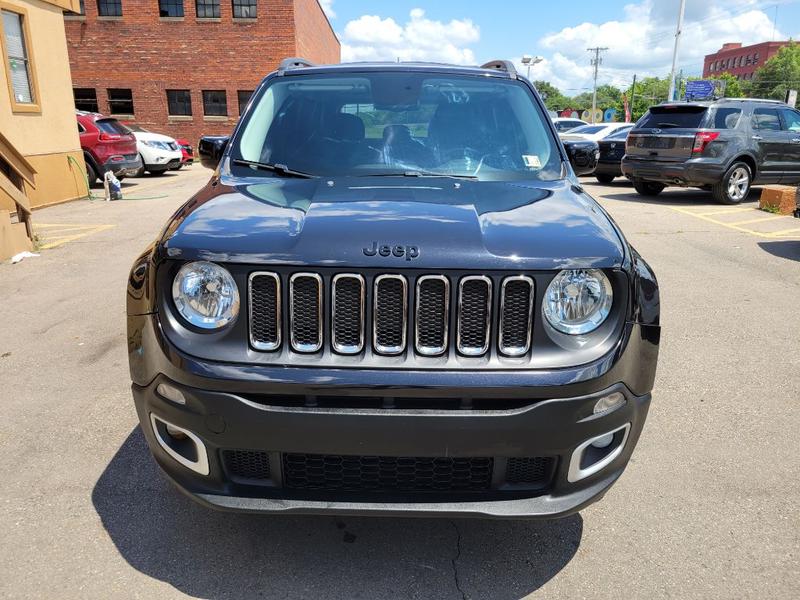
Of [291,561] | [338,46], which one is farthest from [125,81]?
[291,561]

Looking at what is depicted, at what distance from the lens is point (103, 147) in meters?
15.7

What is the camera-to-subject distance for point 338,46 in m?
56.9

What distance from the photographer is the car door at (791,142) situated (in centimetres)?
1322

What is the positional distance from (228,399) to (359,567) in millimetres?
919

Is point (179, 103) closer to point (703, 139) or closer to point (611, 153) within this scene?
point (611, 153)

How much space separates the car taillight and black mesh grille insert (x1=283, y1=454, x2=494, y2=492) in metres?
12.0

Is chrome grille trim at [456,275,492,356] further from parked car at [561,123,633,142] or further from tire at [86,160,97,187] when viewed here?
parked car at [561,123,633,142]

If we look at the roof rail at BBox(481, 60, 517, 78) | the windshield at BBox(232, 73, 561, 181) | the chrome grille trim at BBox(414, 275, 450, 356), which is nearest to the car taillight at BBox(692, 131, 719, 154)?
the roof rail at BBox(481, 60, 517, 78)

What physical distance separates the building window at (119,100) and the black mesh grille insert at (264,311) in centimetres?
3398

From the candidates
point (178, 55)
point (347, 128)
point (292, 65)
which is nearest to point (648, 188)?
point (292, 65)

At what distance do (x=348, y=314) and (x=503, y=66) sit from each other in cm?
276

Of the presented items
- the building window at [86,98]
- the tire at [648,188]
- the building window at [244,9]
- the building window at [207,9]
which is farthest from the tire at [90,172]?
the building window at [86,98]

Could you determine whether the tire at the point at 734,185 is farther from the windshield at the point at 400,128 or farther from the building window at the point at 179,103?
the building window at the point at 179,103

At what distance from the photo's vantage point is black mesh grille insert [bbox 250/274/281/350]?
2.16 m
